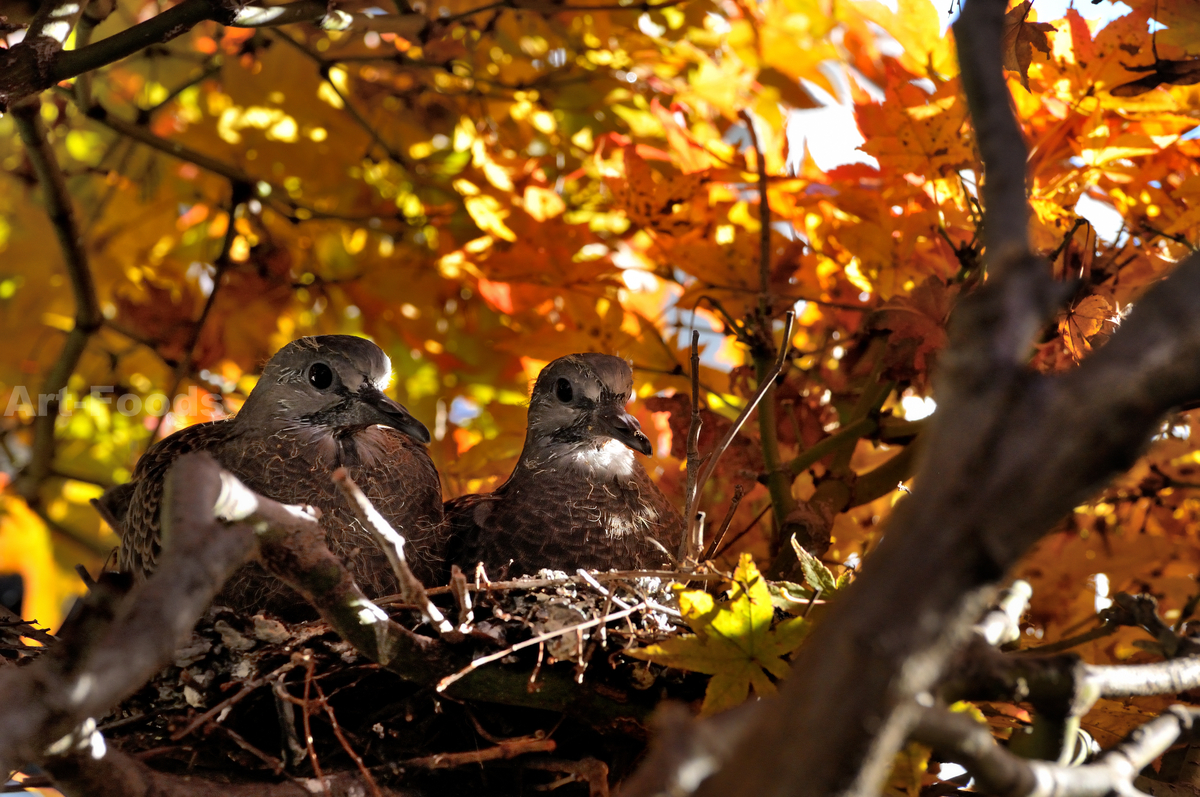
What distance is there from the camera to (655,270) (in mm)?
1908

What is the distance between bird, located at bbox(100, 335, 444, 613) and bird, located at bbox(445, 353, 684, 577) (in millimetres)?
111

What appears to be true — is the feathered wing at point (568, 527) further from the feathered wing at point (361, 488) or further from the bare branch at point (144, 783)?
the bare branch at point (144, 783)

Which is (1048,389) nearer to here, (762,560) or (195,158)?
(762,560)

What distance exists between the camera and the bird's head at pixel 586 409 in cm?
186

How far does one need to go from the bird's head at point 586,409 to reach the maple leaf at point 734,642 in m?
0.74

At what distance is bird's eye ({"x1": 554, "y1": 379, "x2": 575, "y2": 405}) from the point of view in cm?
192

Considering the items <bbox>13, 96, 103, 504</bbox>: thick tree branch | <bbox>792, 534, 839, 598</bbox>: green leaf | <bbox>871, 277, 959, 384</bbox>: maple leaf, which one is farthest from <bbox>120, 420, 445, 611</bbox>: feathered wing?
<bbox>871, 277, 959, 384</bbox>: maple leaf

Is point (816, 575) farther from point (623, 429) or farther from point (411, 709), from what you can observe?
point (623, 429)

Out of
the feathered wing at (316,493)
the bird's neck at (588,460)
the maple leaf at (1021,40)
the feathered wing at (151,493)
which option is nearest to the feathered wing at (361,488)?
the feathered wing at (316,493)

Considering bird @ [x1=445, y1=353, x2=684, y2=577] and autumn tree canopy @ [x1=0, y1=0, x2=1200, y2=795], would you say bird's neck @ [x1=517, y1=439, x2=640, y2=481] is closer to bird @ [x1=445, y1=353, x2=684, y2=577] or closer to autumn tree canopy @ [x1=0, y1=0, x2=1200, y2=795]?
bird @ [x1=445, y1=353, x2=684, y2=577]

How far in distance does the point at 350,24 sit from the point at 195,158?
1.72ft

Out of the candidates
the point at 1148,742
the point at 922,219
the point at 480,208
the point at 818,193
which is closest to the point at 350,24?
the point at 480,208

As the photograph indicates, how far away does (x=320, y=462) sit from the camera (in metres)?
1.71

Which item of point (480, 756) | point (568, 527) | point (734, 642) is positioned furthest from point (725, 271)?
point (480, 756)
